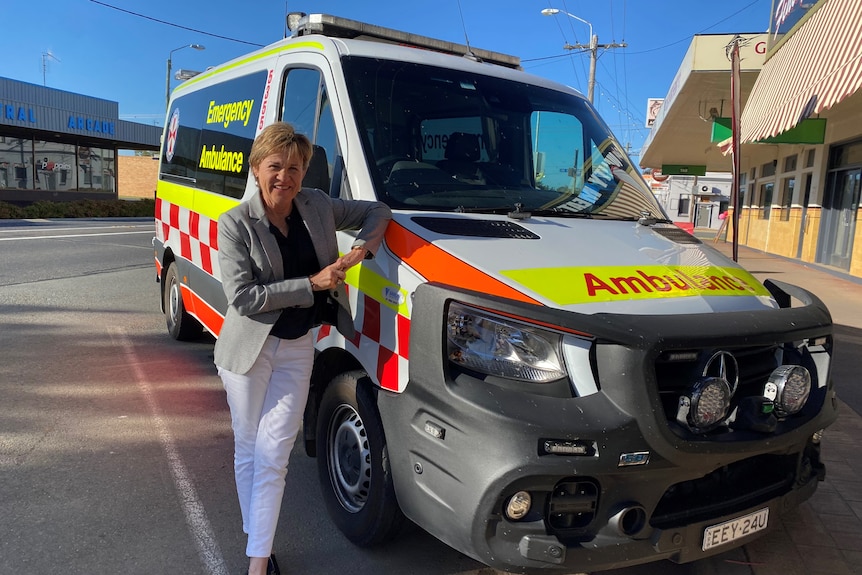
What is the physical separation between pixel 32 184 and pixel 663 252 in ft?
119

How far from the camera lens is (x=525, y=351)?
7.65 ft

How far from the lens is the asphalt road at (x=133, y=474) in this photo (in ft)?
9.86

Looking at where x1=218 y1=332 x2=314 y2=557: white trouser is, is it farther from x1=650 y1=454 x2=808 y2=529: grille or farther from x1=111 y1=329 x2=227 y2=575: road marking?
x1=650 y1=454 x2=808 y2=529: grille

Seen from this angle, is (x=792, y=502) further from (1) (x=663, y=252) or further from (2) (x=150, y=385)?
(2) (x=150, y=385)

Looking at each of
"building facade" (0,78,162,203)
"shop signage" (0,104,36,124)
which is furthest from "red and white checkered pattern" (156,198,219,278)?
"building facade" (0,78,162,203)

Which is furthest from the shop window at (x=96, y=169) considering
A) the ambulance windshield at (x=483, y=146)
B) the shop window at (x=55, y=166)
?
the ambulance windshield at (x=483, y=146)

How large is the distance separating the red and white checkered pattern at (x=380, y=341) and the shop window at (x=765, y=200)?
22.9m

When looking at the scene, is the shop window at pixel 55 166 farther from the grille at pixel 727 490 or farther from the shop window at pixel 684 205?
the shop window at pixel 684 205

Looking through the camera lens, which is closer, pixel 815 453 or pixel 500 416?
pixel 500 416

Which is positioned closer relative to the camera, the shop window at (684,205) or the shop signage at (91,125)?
the shop signage at (91,125)

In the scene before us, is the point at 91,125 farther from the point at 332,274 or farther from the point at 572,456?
the point at 572,456

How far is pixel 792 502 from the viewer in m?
2.72

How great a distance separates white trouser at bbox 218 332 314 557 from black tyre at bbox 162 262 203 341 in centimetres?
358

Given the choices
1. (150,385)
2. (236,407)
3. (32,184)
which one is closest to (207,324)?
(150,385)
